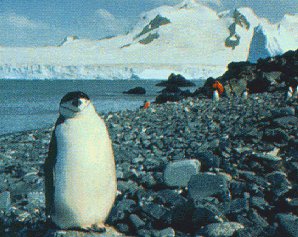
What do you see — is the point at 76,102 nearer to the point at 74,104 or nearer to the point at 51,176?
the point at 74,104

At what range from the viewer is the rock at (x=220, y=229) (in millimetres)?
3018

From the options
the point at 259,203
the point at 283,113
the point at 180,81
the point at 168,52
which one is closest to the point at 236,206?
the point at 259,203

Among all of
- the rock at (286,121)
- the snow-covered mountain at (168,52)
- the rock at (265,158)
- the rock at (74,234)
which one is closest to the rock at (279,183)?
the rock at (265,158)

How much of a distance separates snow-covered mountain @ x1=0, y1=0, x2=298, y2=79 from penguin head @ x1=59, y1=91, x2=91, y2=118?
4450 centimetres

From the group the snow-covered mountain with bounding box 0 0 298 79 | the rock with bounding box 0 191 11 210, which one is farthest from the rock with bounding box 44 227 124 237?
the snow-covered mountain with bounding box 0 0 298 79

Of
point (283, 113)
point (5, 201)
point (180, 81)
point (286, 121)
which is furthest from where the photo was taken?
point (180, 81)

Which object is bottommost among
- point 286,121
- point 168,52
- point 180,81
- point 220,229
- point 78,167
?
point 220,229

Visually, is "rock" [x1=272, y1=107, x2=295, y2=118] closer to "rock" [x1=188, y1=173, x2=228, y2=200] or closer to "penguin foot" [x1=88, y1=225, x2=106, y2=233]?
"rock" [x1=188, y1=173, x2=228, y2=200]

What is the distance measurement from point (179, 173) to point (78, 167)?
1.32 metres

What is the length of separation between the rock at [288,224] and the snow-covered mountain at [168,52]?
44.3m

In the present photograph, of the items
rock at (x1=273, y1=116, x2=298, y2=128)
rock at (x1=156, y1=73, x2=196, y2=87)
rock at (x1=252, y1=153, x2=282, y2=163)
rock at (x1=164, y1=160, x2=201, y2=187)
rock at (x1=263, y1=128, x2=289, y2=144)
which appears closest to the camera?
rock at (x1=164, y1=160, x2=201, y2=187)

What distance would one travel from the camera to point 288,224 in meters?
2.95

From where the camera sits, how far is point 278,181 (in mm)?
3969

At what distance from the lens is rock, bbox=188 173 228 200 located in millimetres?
3785
